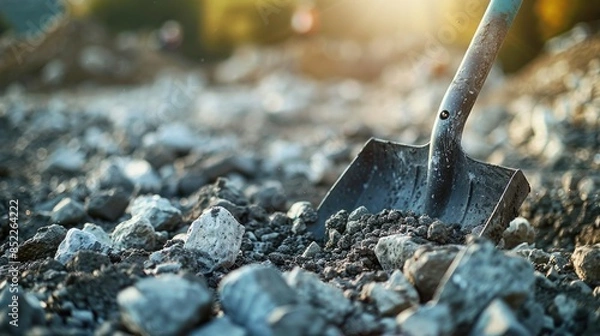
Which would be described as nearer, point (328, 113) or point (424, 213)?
point (424, 213)

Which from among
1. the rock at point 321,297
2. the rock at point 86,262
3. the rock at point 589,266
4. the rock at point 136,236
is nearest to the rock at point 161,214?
the rock at point 136,236

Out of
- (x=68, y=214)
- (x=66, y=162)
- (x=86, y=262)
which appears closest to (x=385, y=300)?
(x=86, y=262)

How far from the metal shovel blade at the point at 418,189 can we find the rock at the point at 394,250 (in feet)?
1.20

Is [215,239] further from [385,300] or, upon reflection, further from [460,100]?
[460,100]

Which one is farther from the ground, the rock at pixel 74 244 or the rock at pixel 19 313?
the rock at pixel 19 313

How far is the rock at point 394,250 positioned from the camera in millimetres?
2271

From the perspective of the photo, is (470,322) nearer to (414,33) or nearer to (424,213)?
(424,213)

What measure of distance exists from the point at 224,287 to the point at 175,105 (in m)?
9.07

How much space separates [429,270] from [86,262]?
1.00 meters

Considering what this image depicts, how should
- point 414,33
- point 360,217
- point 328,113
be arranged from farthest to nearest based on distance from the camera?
point 414,33
point 328,113
point 360,217

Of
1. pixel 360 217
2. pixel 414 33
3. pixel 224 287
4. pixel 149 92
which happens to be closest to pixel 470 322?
pixel 224 287

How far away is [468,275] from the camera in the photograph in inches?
72.4

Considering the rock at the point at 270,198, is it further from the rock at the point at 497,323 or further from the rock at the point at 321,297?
the rock at the point at 497,323

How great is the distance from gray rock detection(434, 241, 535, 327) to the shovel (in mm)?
677
